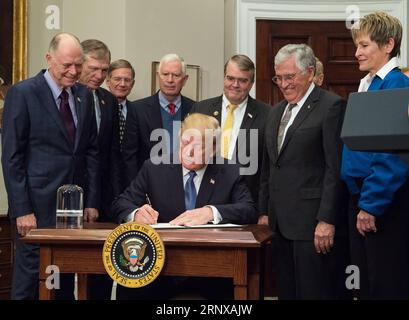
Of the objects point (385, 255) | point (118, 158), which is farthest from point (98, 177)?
point (385, 255)

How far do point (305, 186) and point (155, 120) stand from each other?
1515mm

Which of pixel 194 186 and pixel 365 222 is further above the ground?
pixel 194 186

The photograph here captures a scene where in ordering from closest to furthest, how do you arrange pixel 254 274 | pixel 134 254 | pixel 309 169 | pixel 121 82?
pixel 134 254, pixel 254 274, pixel 309 169, pixel 121 82

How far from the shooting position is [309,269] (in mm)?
3791

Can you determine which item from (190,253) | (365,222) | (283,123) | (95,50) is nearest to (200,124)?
(283,123)

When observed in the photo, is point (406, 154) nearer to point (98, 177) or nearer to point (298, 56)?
point (298, 56)

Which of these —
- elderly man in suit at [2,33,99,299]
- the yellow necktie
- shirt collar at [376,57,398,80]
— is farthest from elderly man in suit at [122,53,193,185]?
shirt collar at [376,57,398,80]

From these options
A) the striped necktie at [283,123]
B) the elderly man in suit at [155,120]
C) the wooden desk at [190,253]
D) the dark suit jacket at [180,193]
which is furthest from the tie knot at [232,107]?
the wooden desk at [190,253]

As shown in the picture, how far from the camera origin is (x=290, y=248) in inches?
154

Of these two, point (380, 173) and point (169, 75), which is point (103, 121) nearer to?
point (169, 75)

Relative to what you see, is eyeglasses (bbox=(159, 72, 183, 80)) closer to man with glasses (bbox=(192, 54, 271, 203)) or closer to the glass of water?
man with glasses (bbox=(192, 54, 271, 203))

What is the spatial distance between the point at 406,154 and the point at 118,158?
3480 mm

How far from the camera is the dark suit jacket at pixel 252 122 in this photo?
4527 mm

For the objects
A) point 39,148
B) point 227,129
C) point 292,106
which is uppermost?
point 292,106
